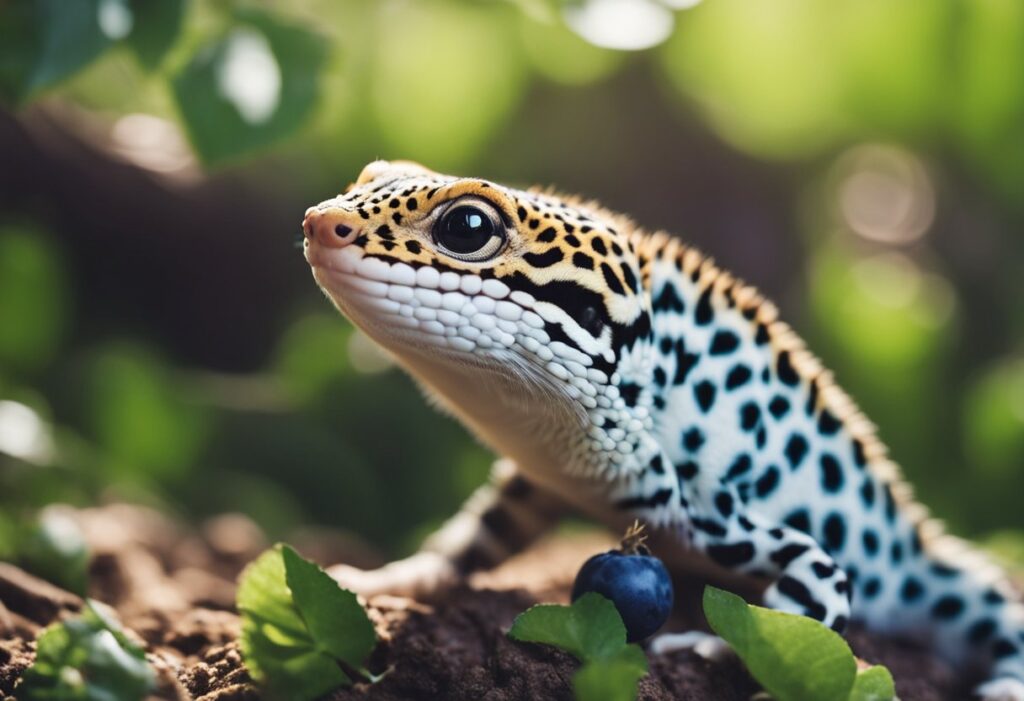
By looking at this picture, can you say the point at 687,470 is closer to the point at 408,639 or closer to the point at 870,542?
the point at 870,542

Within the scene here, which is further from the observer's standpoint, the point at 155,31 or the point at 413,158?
the point at 413,158

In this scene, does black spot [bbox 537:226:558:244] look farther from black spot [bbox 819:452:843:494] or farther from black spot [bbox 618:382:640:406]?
black spot [bbox 819:452:843:494]

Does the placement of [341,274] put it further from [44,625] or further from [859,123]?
[859,123]

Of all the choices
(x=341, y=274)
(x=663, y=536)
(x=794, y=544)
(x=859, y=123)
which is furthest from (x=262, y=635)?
(x=859, y=123)

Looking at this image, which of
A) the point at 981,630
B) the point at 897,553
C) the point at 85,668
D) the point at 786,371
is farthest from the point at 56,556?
the point at 981,630

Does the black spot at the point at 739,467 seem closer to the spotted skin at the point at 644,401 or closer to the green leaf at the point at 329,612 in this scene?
the spotted skin at the point at 644,401

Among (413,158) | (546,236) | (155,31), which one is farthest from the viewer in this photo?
(413,158)

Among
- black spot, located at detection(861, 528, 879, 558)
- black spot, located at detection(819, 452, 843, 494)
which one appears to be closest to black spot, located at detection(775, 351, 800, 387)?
black spot, located at detection(819, 452, 843, 494)
